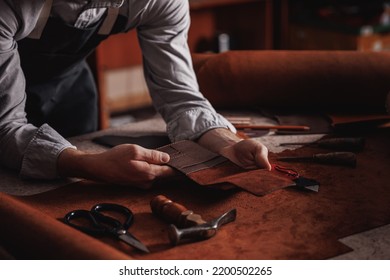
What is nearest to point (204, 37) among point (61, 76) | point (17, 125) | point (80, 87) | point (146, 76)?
point (80, 87)

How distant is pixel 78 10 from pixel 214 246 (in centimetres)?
68

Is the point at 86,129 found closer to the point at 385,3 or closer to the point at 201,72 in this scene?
the point at 201,72

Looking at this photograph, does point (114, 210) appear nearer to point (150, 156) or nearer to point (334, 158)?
point (150, 156)

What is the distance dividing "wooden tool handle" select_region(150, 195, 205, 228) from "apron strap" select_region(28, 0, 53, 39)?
51 centimetres

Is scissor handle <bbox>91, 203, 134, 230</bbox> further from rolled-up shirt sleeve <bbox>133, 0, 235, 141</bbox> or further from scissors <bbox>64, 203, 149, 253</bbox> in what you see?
rolled-up shirt sleeve <bbox>133, 0, 235, 141</bbox>

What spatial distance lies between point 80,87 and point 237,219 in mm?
922

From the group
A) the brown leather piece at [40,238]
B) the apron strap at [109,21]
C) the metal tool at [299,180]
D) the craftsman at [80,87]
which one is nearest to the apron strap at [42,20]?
the craftsman at [80,87]

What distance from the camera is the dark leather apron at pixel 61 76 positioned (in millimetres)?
1554

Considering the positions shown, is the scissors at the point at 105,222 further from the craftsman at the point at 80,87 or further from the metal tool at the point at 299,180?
the metal tool at the point at 299,180

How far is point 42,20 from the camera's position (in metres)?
1.45

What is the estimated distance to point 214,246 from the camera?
1.05m

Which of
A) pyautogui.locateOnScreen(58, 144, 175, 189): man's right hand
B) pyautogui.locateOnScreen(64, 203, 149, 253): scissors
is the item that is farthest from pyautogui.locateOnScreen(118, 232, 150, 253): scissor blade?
pyautogui.locateOnScreen(58, 144, 175, 189): man's right hand

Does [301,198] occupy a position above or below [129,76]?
above
